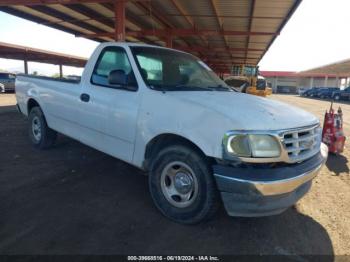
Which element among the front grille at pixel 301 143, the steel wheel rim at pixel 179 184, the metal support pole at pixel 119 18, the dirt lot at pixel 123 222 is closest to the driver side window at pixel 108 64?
the steel wheel rim at pixel 179 184

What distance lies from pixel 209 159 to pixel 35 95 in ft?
13.5

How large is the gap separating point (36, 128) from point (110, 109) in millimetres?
2802

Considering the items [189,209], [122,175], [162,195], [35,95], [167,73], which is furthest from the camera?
[35,95]

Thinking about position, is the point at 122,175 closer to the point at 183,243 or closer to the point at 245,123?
the point at 183,243

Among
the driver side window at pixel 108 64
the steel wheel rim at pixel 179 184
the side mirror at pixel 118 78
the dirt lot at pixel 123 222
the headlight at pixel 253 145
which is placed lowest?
the dirt lot at pixel 123 222

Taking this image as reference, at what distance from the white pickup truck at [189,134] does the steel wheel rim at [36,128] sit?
1431 millimetres

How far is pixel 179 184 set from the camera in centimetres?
312

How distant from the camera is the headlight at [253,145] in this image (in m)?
2.60

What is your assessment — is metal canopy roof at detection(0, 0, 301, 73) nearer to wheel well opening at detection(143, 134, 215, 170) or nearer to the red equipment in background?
the red equipment in background

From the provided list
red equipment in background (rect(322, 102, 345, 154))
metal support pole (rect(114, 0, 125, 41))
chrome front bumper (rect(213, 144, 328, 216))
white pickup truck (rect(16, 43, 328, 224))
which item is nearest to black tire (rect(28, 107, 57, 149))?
white pickup truck (rect(16, 43, 328, 224))

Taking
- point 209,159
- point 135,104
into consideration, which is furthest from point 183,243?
point 135,104

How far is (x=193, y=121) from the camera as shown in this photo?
112 inches

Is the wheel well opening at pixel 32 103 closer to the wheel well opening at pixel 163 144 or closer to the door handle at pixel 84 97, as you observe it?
the door handle at pixel 84 97

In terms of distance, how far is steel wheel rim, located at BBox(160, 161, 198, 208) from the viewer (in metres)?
3.01
